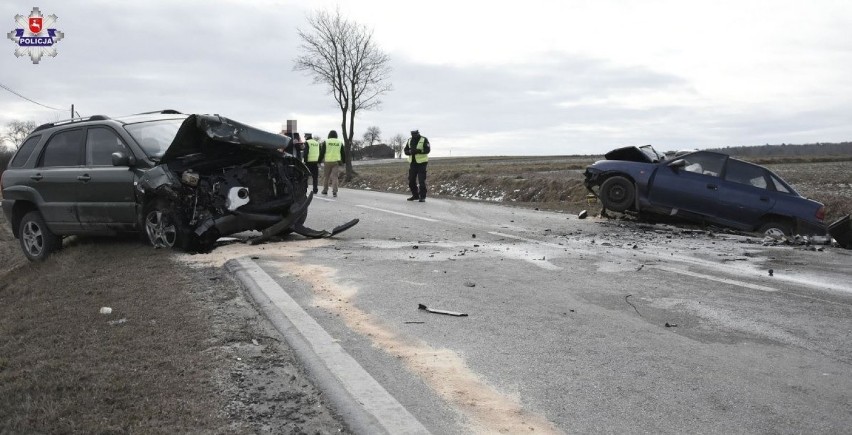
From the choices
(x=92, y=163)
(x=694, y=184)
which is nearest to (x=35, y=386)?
(x=92, y=163)

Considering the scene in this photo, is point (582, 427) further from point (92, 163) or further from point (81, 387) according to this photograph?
point (92, 163)

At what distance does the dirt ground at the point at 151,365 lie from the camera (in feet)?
10.1

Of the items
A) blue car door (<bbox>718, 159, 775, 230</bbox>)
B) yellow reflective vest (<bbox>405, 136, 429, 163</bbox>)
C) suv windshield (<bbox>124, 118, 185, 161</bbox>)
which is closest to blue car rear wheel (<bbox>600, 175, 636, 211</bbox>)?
blue car door (<bbox>718, 159, 775, 230</bbox>)

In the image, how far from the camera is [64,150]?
358 inches

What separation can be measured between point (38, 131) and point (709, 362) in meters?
9.44

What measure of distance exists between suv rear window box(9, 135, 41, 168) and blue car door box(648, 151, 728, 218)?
33.6 ft

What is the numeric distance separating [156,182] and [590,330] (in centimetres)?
543

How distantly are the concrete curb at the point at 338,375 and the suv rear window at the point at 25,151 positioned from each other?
6.03 m

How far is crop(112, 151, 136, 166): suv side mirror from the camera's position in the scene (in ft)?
26.1

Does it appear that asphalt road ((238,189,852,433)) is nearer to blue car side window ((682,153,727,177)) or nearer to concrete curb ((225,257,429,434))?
concrete curb ((225,257,429,434))

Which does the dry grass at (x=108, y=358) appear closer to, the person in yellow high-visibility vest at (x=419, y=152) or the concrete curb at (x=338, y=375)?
the concrete curb at (x=338, y=375)

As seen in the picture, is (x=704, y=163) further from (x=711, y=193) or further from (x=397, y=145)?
(x=397, y=145)

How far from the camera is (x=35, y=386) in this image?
11.5 feet

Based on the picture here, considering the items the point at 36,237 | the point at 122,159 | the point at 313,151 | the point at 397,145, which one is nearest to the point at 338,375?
the point at 122,159
